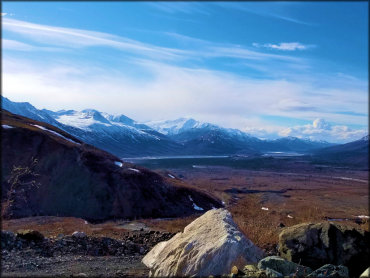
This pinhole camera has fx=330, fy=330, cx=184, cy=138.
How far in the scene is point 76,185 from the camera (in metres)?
37.3

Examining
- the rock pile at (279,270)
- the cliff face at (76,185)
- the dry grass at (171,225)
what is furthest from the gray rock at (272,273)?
the cliff face at (76,185)

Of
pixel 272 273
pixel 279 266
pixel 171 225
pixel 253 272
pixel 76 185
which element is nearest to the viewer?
pixel 272 273

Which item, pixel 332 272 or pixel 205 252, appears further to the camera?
pixel 205 252

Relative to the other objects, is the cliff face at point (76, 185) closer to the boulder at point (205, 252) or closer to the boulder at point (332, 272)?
the boulder at point (205, 252)

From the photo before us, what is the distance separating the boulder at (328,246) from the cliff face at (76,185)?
27.2 m

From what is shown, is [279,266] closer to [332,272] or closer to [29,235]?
[332,272]

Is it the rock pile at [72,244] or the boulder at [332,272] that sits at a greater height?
the boulder at [332,272]

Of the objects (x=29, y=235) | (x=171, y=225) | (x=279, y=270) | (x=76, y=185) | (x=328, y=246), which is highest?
(x=328, y=246)

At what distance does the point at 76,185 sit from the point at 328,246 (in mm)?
31961

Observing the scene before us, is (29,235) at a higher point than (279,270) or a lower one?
lower

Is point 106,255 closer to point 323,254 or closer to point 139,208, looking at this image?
point 323,254

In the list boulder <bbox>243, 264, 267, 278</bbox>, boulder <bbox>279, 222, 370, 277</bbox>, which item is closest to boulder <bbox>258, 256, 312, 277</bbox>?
boulder <bbox>243, 264, 267, 278</bbox>

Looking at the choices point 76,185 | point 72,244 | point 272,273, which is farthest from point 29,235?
point 76,185

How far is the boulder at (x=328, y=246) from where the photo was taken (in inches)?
389
